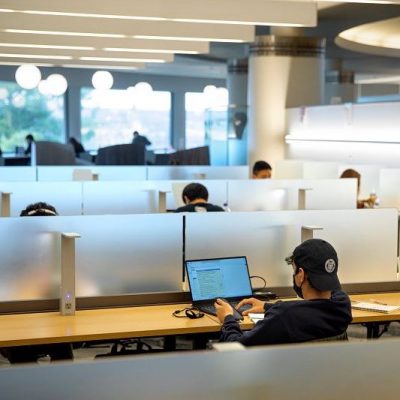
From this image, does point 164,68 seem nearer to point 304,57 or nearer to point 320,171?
point 304,57

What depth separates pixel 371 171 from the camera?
8.73 m

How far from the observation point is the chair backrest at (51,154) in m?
10.9

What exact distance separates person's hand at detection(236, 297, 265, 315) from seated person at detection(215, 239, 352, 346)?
553mm

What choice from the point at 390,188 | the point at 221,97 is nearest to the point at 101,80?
the point at 221,97

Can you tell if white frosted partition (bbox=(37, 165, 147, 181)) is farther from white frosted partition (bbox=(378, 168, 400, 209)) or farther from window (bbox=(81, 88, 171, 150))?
window (bbox=(81, 88, 171, 150))

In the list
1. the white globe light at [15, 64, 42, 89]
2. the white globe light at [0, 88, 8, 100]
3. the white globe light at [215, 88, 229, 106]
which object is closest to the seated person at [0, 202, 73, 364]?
the white globe light at [15, 64, 42, 89]

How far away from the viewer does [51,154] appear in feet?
36.5

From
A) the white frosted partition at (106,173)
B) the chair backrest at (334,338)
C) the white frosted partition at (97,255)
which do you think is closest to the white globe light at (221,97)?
the white frosted partition at (106,173)

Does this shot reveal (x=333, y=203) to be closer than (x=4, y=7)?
No

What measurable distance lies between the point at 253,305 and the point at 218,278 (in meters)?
0.30

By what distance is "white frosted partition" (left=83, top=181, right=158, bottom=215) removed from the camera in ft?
21.7

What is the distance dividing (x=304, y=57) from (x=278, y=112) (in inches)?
35.7

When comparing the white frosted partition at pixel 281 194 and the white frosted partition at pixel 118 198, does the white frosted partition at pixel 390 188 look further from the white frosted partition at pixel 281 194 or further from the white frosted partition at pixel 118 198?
the white frosted partition at pixel 118 198

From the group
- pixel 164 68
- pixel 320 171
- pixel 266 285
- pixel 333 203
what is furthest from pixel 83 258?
pixel 164 68
